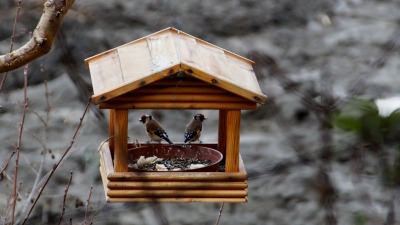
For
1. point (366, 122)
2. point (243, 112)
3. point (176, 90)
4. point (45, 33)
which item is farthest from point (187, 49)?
point (243, 112)

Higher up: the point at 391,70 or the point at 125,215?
the point at 391,70

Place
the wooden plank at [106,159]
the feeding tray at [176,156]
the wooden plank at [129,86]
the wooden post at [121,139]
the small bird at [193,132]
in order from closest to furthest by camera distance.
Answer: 1. the wooden plank at [129,86]
2. the wooden post at [121,139]
3. the wooden plank at [106,159]
4. the feeding tray at [176,156]
5. the small bird at [193,132]

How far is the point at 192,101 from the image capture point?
7.50 feet

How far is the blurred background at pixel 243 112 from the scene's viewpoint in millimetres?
4199

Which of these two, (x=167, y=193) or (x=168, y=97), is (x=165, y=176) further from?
(x=168, y=97)

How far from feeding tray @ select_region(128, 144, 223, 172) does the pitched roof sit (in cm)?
36

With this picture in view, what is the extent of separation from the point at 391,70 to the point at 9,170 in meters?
2.32

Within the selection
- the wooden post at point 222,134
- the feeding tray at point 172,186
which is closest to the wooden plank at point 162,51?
the feeding tray at point 172,186

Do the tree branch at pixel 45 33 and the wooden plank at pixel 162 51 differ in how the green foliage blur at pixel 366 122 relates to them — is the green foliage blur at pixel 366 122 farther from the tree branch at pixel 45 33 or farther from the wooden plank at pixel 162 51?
the wooden plank at pixel 162 51

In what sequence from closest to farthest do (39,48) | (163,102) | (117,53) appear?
1. (39,48)
2. (163,102)
3. (117,53)

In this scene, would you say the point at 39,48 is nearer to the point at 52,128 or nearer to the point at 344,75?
the point at 52,128

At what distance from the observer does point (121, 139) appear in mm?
2346

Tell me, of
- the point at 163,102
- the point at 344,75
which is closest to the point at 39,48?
the point at 163,102

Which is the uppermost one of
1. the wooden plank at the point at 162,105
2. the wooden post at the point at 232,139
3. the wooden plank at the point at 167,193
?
the wooden plank at the point at 162,105
